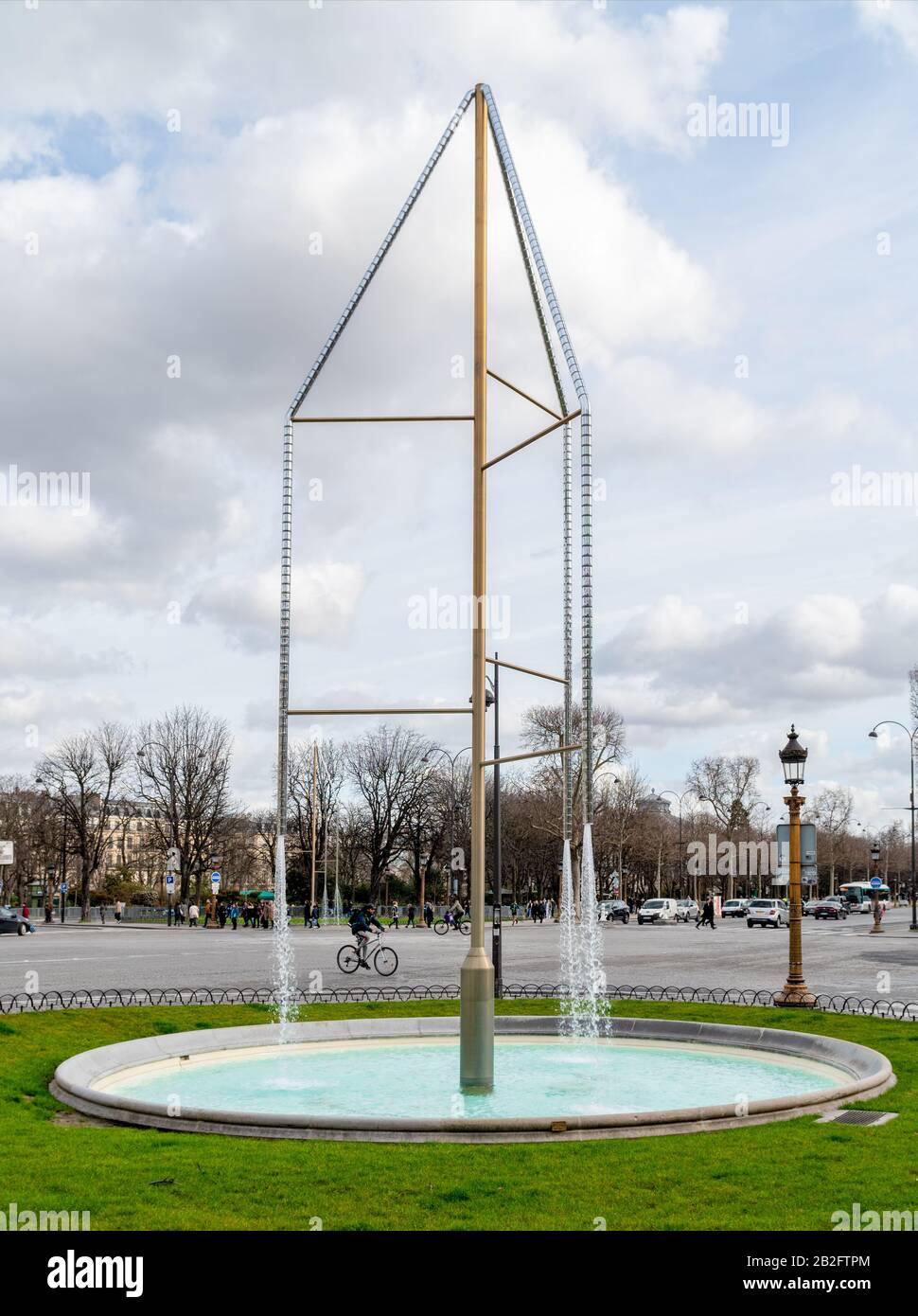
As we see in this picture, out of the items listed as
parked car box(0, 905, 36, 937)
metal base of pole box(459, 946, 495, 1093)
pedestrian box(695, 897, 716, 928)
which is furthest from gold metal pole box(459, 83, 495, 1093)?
pedestrian box(695, 897, 716, 928)

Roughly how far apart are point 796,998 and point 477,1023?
9.01m

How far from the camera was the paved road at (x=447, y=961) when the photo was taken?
25.4 meters

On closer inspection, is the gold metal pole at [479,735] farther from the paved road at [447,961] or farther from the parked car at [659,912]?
the parked car at [659,912]

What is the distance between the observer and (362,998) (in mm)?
20484

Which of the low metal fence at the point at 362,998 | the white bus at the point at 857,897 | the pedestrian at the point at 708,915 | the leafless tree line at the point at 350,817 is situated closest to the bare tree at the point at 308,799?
the leafless tree line at the point at 350,817

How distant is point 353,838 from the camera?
9281 cm

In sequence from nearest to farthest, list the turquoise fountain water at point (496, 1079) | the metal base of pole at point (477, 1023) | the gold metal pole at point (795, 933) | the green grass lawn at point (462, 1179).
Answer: the green grass lawn at point (462, 1179) → the turquoise fountain water at point (496, 1079) → the metal base of pole at point (477, 1023) → the gold metal pole at point (795, 933)

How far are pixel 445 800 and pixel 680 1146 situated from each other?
80922 mm

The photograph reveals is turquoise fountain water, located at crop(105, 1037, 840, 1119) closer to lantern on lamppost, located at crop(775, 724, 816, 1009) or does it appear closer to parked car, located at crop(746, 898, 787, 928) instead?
lantern on lamppost, located at crop(775, 724, 816, 1009)

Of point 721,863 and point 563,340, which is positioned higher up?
point 563,340

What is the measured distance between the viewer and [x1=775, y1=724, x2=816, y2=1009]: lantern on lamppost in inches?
726

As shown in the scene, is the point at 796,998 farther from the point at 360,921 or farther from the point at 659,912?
the point at 659,912
